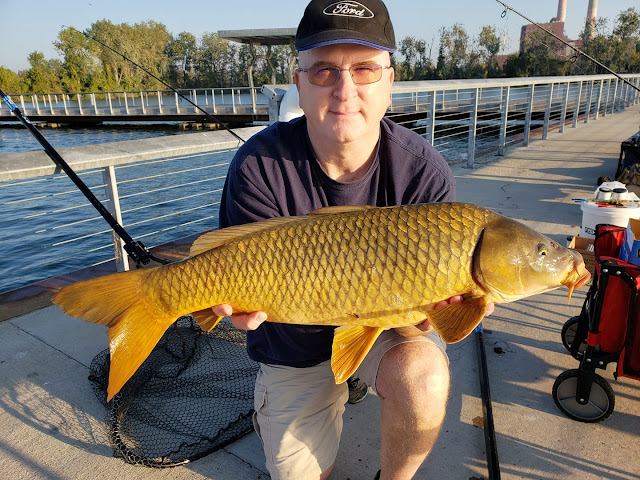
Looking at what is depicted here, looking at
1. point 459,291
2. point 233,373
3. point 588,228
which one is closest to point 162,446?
point 233,373

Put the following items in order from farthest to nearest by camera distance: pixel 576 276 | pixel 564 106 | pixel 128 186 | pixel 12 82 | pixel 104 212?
pixel 12 82
pixel 128 186
pixel 564 106
pixel 104 212
pixel 576 276

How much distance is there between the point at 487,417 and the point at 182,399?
1.54m

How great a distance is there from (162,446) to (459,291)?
153 centimetres

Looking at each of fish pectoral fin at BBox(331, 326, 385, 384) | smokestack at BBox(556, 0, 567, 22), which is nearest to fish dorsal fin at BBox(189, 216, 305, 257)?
fish pectoral fin at BBox(331, 326, 385, 384)

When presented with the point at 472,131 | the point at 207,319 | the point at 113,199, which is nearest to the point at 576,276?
the point at 207,319

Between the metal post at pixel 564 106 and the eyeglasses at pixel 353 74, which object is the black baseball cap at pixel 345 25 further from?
the metal post at pixel 564 106

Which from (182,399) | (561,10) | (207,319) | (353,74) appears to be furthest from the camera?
(561,10)

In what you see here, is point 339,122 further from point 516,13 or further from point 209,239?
point 516,13

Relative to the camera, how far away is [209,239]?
1.87 m

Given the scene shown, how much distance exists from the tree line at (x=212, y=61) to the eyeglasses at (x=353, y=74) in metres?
47.0

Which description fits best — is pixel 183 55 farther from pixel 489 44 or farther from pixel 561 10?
pixel 561 10

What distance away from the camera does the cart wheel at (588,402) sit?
2211 millimetres

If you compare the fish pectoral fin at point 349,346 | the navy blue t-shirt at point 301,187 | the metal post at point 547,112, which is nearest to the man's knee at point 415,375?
the fish pectoral fin at point 349,346

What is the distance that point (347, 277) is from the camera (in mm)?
1695
